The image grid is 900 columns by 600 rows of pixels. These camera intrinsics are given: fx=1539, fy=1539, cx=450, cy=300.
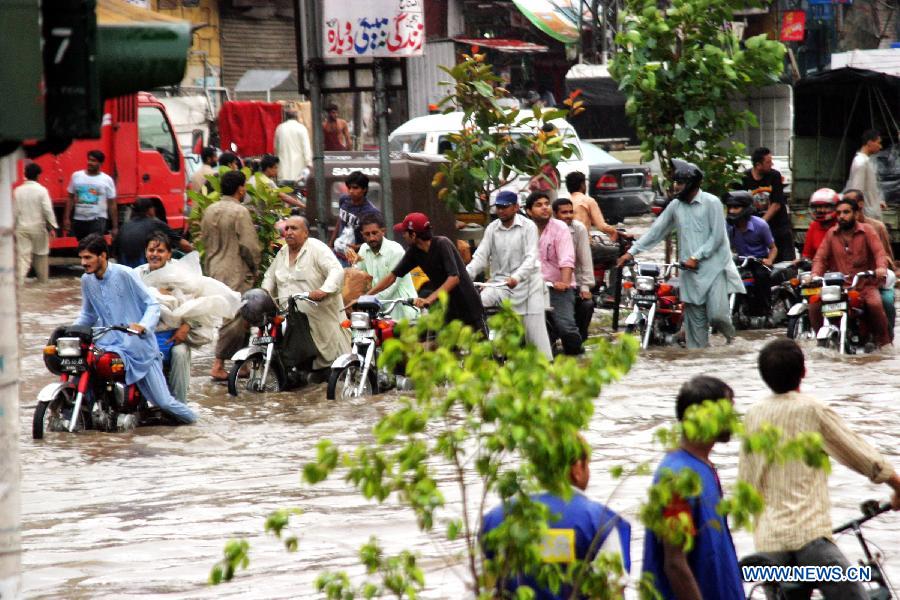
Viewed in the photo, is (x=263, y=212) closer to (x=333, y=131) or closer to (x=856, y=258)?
(x=856, y=258)

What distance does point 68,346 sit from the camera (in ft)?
34.7

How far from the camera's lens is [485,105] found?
1441cm

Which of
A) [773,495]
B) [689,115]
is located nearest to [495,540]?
[773,495]

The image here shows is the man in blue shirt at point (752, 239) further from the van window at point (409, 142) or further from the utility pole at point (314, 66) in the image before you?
the van window at point (409, 142)

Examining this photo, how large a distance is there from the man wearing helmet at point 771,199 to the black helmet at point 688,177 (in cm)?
356

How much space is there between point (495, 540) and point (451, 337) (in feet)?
1.68

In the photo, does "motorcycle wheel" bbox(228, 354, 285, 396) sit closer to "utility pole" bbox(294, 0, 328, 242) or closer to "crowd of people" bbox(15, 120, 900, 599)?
"crowd of people" bbox(15, 120, 900, 599)

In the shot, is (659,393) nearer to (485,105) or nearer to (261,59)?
(485,105)

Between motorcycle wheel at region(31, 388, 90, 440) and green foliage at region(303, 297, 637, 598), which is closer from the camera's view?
green foliage at region(303, 297, 637, 598)

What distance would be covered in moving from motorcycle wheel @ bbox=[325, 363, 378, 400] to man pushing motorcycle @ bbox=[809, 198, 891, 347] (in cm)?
416

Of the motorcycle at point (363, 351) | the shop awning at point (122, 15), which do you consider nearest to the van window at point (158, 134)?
the motorcycle at point (363, 351)

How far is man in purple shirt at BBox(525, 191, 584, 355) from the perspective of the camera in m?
13.6

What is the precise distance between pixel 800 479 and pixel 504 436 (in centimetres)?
177

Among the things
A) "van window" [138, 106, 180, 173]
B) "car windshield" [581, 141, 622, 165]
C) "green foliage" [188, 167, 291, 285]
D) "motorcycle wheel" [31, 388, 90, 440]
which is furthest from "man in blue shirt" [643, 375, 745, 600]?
"car windshield" [581, 141, 622, 165]
